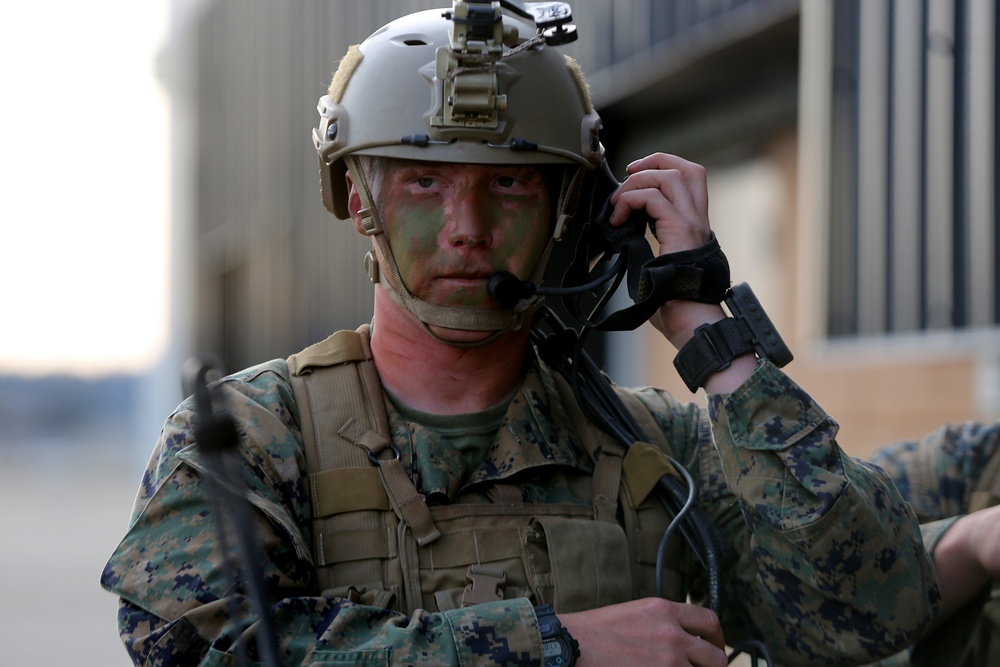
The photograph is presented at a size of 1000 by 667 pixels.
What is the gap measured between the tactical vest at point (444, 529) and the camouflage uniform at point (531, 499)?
0.04 m

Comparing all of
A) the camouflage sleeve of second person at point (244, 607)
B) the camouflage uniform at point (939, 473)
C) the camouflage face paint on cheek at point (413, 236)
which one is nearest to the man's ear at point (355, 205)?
the camouflage face paint on cheek at point (413, 236)

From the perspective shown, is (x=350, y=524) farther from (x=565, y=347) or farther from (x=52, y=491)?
(x=52, y=491)

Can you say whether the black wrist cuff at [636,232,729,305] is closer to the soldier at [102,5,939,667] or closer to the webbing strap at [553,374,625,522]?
the soldier at [102,5,939,667]

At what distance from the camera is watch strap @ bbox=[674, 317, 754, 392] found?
7.03 ft

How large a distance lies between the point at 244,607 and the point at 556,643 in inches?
18.8

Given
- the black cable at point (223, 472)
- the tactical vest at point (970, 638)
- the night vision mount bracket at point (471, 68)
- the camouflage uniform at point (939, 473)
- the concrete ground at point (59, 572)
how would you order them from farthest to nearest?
1. the concrete ground at point (59, 572)
2. the camouflage uniform at point (939, 473)
3. the tactical vest at point (970, 638)
4. the night vision mount bracket at point (471, 68)
5. the black cable at point (223, 472)

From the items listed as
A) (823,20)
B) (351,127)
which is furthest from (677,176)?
(823,20)

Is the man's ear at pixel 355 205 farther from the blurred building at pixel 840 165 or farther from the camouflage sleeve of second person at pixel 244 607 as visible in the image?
the blurred building at pixel 840 165

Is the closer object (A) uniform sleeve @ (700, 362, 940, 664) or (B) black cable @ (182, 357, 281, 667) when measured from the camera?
(B) black cable @ (182, 357, 281, 667)

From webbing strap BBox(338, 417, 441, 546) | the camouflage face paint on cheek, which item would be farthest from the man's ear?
webbing strap BBox(338, 417, 441, 546)

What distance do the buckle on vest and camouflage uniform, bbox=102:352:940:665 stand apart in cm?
15

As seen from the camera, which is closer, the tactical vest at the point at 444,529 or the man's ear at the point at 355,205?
the tactical vest at the point at 444,529

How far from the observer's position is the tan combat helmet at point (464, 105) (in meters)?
2.19

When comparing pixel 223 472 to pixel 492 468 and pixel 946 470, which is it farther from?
pixel 946 470
